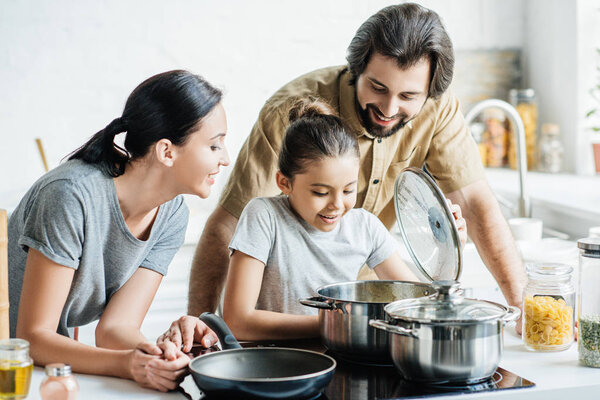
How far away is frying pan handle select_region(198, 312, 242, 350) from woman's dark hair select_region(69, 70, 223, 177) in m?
0.43

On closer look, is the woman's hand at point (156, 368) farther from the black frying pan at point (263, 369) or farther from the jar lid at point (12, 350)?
the jar lid at point (12, 350)

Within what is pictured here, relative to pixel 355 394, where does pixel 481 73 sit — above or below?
above

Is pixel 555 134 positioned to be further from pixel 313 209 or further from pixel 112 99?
pixel 313 209

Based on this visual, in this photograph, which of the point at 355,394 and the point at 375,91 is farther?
the point at 375,91

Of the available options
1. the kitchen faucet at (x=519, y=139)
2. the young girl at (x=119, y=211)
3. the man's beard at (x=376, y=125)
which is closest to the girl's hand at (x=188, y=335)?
the young girl at (x=119, y=211)

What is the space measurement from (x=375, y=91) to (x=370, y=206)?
15.6 inches

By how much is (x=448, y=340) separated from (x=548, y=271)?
37 centimetres

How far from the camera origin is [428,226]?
1352 mm

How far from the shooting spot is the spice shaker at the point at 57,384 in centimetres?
105

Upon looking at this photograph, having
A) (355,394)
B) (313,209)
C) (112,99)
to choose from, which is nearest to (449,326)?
(355,394)

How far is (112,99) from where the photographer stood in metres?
3.34

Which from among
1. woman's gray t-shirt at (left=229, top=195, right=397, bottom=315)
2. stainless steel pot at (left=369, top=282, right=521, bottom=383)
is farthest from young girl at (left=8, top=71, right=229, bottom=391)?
stainless steel pot at (left=369, top=282, right=521, bottom=383)

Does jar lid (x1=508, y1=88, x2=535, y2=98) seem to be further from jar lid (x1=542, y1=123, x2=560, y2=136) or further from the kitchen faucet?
the kitchen faucet

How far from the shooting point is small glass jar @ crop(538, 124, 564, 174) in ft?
11.8
